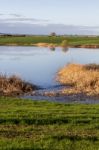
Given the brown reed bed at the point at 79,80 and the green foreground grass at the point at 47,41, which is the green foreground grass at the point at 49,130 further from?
the green foreground grass at the point at 47,41

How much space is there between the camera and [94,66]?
43062 mm

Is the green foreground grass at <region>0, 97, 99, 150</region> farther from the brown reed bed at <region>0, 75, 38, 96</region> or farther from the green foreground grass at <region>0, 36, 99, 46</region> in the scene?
the green foreground grass at <region>0, 36, 99, 46</region>

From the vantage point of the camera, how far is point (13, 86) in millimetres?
31000

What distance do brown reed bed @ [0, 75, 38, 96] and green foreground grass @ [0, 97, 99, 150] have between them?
34.9 feet

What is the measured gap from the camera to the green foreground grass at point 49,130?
1231 cm

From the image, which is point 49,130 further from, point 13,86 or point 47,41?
point 47,41

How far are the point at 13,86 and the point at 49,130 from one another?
1659 centimetres

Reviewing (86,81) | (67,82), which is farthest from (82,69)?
(86,81)

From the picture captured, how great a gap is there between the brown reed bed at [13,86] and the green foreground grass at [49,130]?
10.6m

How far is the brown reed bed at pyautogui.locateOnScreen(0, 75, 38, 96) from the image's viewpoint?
30.0 metres

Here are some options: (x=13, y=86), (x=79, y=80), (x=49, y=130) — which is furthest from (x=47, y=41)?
(x=49, y=130)

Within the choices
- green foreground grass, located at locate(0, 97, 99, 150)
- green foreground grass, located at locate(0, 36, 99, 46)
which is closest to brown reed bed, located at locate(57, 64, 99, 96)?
green foreground grass, located at locate(0, 97, 99, 150)

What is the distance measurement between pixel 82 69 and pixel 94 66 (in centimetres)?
413

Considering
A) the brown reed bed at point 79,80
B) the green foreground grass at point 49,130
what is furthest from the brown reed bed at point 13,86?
the green foreground grass at point 49,130
